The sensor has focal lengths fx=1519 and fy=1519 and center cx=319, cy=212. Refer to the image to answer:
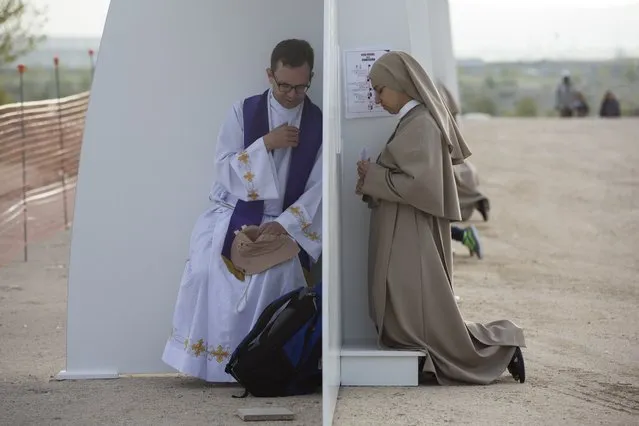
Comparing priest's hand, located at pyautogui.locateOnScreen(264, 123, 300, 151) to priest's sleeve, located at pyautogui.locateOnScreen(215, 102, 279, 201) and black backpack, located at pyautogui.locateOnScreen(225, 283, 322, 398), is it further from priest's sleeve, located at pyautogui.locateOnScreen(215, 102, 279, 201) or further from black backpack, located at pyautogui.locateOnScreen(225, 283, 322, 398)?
black backpack, located at pyautogui.locateOnScreen(225, 283, 322, 398)

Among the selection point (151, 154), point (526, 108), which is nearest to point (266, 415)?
point (151, 154)

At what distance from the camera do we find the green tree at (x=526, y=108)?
6950 cm

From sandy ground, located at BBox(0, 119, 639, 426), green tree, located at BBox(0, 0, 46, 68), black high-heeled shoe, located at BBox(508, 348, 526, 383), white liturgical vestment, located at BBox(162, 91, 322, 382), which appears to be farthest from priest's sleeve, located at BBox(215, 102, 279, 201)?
green tree, located at BBox(0, 0, 46, 68)

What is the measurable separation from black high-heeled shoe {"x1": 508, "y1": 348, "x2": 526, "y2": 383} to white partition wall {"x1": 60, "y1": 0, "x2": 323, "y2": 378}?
1758 mm

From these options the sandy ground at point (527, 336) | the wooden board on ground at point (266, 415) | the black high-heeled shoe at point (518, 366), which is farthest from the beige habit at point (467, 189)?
the wooden board on ground at point (266, 415)

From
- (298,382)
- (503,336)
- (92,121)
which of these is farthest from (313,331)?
(92,121)

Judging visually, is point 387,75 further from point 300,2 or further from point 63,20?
point 63,20

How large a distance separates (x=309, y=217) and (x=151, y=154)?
3.49 feet

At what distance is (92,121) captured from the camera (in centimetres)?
833

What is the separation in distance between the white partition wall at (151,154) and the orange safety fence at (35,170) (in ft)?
21.3

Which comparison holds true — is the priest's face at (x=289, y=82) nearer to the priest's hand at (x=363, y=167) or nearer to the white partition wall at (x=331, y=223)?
the white partition wall at (x=331, y=223)

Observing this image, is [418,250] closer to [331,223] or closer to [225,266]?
[331,223]

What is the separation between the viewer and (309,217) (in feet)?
26.1

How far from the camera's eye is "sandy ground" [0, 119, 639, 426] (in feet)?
24.1
